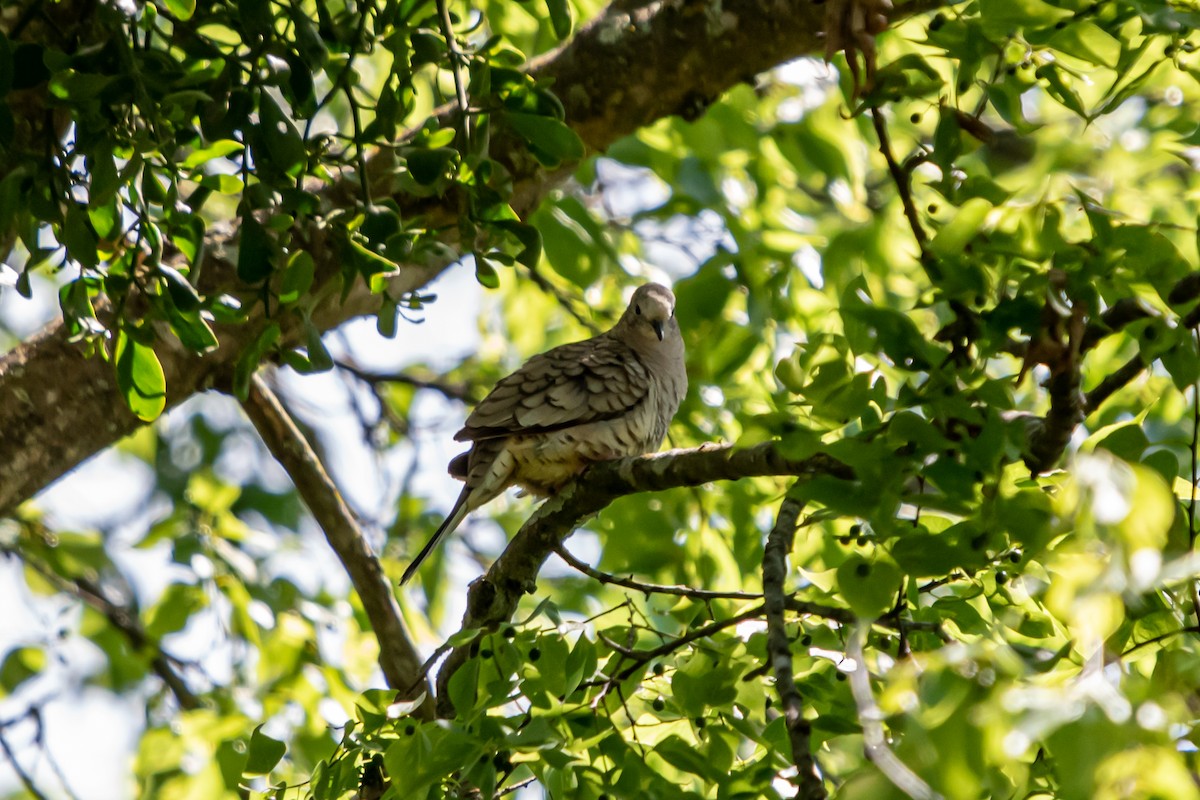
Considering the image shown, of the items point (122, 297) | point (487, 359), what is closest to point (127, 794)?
point (487, 359)

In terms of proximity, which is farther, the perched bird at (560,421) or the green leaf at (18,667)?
the green leaf at (18,667)

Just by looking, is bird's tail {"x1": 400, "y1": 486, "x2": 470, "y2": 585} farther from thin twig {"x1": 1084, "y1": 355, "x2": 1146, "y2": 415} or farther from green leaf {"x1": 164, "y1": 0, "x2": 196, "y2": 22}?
thin twig {"x1": 1084, "y1": 355, "x2": 1146, "y2": 415}

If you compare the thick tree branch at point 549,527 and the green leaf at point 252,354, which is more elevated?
the green leaf at point 252,354

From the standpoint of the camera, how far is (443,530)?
3.13 metres

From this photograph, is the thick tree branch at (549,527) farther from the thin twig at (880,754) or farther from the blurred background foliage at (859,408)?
the thin twig at (880,754)

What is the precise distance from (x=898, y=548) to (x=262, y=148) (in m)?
1.08

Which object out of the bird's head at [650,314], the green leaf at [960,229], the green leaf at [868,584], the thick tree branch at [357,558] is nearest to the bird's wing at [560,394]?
the bird's head at [650,314]

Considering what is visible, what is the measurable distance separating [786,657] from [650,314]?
246 centimetres

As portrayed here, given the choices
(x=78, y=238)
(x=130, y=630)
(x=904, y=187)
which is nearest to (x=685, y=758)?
(x=904, y=187)

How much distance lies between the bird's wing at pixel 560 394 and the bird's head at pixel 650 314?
11.1 inches

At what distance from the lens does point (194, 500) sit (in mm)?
3816

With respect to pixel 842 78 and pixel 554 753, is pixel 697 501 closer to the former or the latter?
pixel 842 78

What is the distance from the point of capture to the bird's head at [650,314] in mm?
3889

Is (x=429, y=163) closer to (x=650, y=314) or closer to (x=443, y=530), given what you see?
(x=443, y=530)
